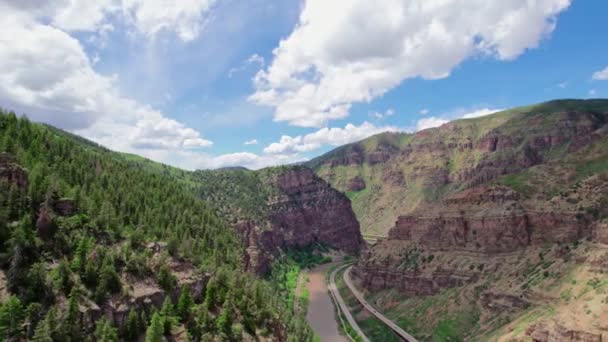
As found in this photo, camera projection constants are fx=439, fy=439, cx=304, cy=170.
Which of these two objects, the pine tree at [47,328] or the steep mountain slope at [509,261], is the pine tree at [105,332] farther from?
the steep mountain slope at [509,261]

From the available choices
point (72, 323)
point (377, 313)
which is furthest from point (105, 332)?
point (377, 313)

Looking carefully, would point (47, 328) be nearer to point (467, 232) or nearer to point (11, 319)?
point (11, 319)

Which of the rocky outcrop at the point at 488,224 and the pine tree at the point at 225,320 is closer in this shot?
the pine tree at the point at 225,320

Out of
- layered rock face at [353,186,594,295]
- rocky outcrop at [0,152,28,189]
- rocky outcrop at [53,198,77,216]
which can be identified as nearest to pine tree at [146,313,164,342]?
rocky outcrop at [53,198,77,216]

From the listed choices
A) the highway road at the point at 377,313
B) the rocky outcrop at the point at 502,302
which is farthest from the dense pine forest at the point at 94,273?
the rocky outcrop at the point at 502,302

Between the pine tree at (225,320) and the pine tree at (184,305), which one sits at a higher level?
the pine tree at (184,305)
